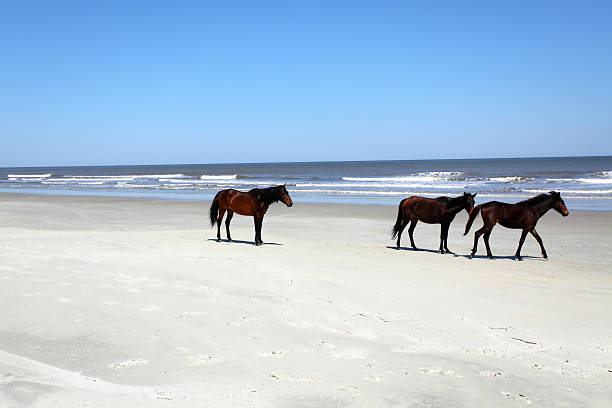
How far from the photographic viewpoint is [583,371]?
13.1 feet

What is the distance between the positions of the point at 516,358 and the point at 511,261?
6197 mm

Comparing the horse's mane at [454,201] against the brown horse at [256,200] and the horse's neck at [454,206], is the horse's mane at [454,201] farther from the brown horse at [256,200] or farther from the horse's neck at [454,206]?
the brown horse at [256,200]

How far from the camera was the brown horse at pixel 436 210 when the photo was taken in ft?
36.1

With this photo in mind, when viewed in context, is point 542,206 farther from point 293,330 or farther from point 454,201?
point 293,330

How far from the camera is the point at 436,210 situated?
11.3 meters

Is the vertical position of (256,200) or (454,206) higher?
(256,200)

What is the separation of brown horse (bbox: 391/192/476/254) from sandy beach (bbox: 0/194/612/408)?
6.29 feet

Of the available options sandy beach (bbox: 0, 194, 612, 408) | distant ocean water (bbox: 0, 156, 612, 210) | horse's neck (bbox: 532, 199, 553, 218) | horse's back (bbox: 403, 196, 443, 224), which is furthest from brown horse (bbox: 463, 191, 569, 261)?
distant ocean water (bbox: 0, 156, 612, 210)

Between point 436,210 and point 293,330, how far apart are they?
7373 millimetres

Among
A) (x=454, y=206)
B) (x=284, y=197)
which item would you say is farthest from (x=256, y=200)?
(x=454, y=206)

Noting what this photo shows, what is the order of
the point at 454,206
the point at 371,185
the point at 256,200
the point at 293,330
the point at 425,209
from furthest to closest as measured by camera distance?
1. the point at 371,185
2. the point at 256,200
3. the point at 425,209
4. the point at 454,206
5. the point at 293,330

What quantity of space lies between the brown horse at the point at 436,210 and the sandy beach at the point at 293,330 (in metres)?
1.92

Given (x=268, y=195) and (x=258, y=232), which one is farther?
(x=268, y=195)

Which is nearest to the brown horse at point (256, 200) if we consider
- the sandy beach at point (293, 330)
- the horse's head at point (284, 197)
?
the horse's head at point (284, 197)
